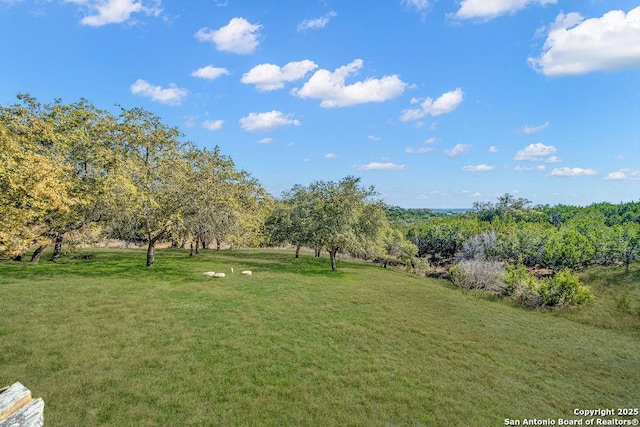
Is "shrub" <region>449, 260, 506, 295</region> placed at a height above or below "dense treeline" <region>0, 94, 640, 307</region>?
below

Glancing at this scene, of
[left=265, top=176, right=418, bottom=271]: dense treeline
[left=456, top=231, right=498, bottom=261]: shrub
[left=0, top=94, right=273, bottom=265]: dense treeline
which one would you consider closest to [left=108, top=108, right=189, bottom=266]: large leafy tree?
[left=0, top=94, right=273, bottom=265]: dense treeline

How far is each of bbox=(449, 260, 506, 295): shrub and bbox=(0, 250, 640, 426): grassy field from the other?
30.5 feet

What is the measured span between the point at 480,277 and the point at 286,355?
1254 inches

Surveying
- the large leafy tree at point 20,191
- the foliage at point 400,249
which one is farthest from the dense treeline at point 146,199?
the foliage at point 400,249

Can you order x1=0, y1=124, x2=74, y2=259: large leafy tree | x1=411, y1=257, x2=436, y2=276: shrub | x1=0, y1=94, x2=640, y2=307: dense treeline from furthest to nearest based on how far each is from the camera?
x1=411, y1=257, x2=436, y2=276: shrub < x1=0, y1=94, x2=640, y2=307: dense treeline < x1=0, y1=124, x2=74, y2=259: large leafy tree

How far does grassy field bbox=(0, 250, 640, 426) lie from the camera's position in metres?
11.2

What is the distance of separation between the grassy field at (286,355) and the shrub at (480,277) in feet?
30.5

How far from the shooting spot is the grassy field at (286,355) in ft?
36.7

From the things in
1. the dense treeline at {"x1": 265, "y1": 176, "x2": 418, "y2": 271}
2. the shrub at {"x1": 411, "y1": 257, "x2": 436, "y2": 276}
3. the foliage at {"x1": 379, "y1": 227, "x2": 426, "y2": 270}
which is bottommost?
the shrub at {"x1": 411, "y1": 257, "x2": 436, "y2": 276}

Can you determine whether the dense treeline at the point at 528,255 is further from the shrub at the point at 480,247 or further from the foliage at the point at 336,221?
the foliage at the point at 336,221

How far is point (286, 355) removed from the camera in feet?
49.5

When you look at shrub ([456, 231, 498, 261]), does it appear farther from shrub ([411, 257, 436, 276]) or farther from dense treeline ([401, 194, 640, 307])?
shrub ([411, 257, 436, 276])

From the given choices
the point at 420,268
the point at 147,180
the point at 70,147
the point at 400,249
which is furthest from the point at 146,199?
the point at 420,268

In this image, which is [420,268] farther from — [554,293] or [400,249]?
[554,293]
